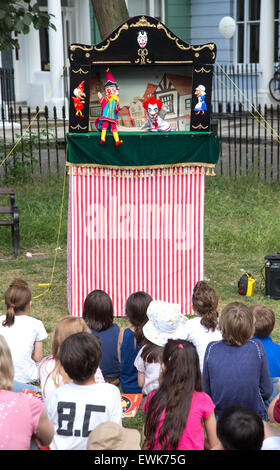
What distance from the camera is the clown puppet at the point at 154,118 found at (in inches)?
272

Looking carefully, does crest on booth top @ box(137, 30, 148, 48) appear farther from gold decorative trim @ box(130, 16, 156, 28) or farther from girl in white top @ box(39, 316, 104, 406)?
girl in white top @ box(39, 316, 104, 406)

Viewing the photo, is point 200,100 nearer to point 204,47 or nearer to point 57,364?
point 204,47

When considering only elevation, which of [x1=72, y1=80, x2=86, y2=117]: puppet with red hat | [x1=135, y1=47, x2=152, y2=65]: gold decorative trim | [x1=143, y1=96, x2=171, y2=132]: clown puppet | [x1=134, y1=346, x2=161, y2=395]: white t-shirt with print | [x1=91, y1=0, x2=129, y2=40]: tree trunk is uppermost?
[x1=91, y1=0, x2=129, y2=40]: tree trunk

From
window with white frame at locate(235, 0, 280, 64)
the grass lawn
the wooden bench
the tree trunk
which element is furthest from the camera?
window with white frame at locate(235, 0, 280, 64)

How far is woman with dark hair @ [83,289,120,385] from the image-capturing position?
490 centimetres

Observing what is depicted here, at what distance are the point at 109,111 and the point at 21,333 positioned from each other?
2718mm

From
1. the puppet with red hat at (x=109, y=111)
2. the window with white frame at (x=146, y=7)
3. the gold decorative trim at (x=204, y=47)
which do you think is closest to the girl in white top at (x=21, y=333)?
the puppet with red hat at (x=109, y=111)

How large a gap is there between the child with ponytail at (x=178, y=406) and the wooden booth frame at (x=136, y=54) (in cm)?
373

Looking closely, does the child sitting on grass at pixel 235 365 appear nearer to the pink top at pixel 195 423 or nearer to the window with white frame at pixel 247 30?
the pink top at pixel 195 423

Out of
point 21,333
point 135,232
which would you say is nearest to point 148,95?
point 135,232

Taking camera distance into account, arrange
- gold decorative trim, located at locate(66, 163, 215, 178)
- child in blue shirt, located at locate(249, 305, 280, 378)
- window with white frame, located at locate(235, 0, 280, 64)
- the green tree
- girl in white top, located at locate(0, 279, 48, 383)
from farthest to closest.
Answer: window with white frame, located at locate(235, 0, 280, 64) < the green tree < gold decorative trim, located at locate(66, 163, 215, 178) < girl in white top, located at locate(0, 279, 48, 383) < child in blue shirt, located at locate(249, 305, 280, 378)

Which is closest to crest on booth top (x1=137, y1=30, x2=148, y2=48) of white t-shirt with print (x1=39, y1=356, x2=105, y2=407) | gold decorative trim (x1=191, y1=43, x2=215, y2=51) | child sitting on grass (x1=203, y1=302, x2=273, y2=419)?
gold decorative trim (x1=191, y1=43, x2=215, y2=51)
